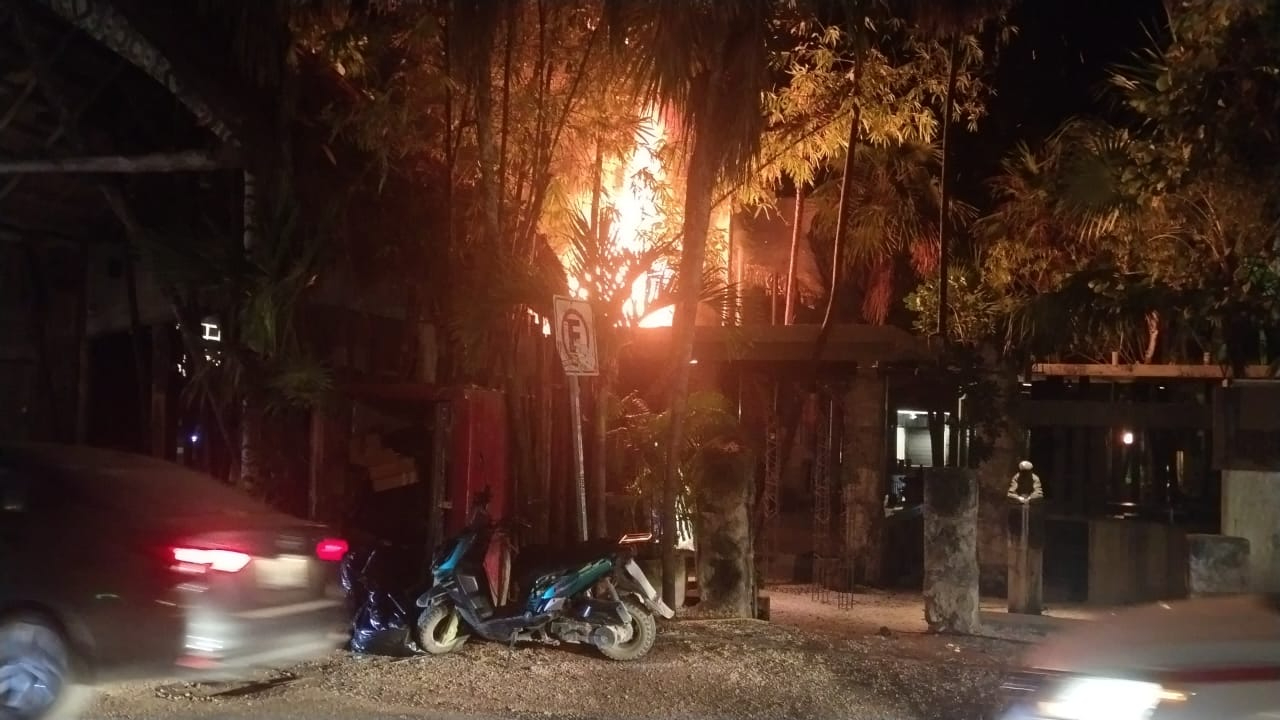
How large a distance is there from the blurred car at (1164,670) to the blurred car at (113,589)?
394cm

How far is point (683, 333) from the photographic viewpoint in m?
9.17

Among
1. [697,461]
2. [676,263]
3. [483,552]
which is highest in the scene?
[676,263]

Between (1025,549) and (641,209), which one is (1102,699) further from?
(641,209)

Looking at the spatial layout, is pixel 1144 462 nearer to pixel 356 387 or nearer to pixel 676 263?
pixel 676 263

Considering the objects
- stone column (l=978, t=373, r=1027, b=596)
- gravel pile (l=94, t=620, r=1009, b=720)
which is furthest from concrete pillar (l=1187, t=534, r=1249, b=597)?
stone column (l=978, t=373, r=1027, b=596)

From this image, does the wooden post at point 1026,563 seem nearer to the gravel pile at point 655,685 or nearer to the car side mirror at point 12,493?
the gravel pile at point 655,685

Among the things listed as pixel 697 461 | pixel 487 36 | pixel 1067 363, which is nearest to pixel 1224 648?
pixel 697 461

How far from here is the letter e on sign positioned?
27.1 feet

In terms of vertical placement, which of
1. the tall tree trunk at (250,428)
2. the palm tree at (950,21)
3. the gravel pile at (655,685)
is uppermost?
the palm tree at (950,21)

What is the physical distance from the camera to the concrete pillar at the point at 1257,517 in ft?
31.0

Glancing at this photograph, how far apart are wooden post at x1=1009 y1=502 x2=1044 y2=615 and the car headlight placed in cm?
691

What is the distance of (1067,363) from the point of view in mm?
12195

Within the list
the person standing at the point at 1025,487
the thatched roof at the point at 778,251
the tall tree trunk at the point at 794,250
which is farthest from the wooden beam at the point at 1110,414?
the thatched roof at the point at 778,251

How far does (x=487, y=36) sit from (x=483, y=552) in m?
3.94
